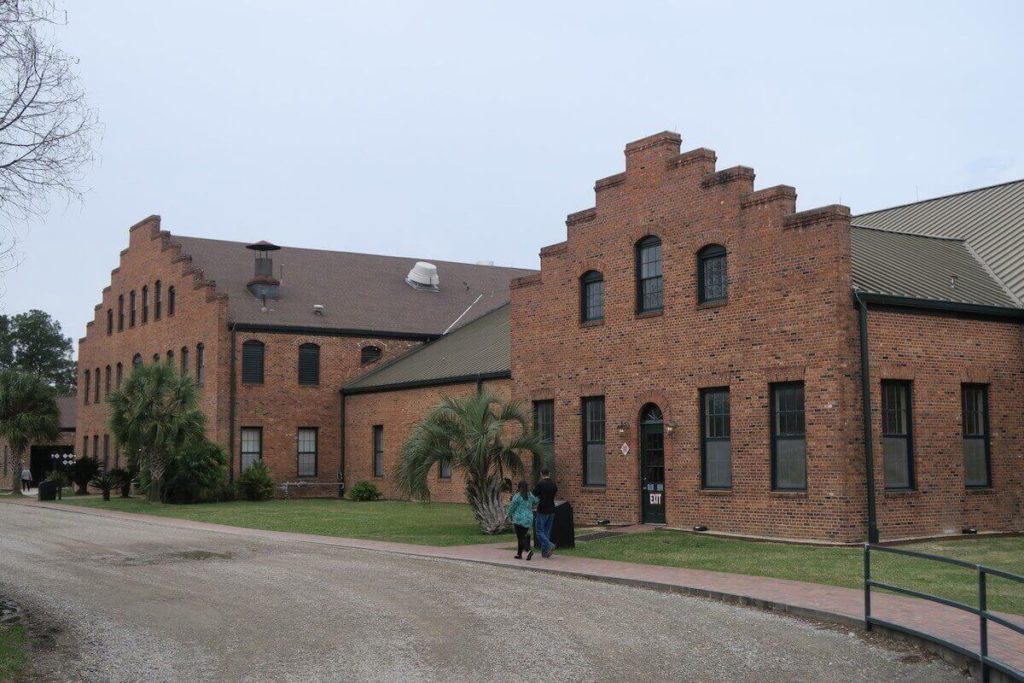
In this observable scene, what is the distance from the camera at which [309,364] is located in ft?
149

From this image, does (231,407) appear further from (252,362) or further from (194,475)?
(194,475)

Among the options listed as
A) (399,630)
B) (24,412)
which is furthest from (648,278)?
(24,412)

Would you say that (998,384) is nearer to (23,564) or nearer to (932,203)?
(932,203)

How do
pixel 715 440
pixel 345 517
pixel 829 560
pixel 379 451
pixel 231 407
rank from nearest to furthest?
1. pixel 829 560
2. pixel 715 440
3. pixel 345 517
4. pixel 379 451
5. pixel 231 407

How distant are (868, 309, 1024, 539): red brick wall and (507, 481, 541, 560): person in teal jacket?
6925mm

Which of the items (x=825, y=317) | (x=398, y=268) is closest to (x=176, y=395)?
(x=398, y=268)

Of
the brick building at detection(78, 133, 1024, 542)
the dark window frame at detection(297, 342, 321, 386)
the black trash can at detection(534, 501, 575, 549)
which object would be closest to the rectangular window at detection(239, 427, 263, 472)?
the dark window frame at detection(297, 342, 321, 386)

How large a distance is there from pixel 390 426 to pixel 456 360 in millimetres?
4437

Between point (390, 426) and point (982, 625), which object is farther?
point (390, 426)

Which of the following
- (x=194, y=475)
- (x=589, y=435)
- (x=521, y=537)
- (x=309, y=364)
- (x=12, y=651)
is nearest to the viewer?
(x=12, y=651)

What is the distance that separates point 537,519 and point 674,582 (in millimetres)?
4699

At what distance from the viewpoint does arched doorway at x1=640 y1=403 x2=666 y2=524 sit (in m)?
25.4

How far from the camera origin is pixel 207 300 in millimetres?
43969

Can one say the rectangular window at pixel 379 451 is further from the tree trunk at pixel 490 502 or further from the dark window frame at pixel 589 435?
the tree trunk at pixel 490 502
